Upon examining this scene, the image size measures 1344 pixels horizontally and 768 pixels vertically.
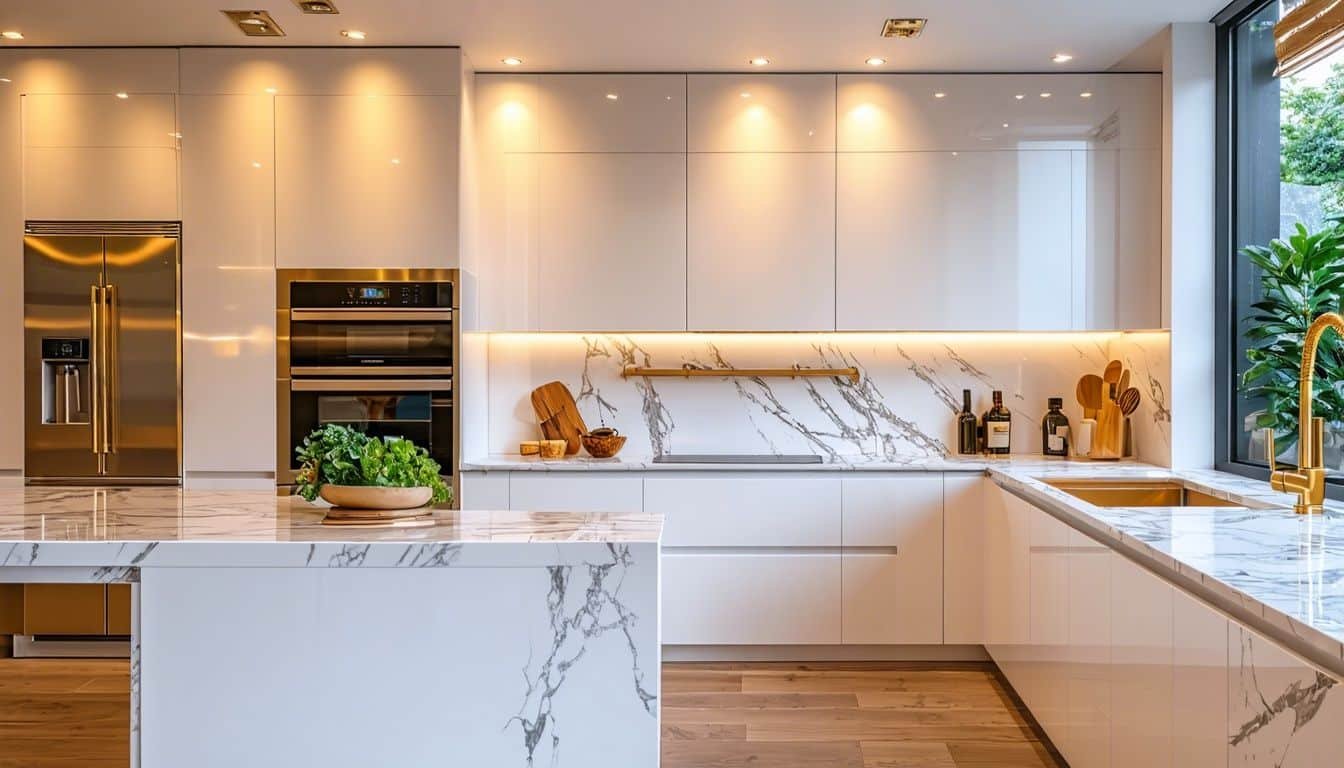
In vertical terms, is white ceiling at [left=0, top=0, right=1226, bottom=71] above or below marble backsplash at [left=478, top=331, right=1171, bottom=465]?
above

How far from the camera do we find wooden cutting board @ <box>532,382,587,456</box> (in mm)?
4211

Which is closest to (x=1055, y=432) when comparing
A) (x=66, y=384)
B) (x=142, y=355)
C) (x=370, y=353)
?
(x=370, y=353)

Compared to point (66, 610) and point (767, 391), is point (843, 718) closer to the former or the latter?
point (767, 391)

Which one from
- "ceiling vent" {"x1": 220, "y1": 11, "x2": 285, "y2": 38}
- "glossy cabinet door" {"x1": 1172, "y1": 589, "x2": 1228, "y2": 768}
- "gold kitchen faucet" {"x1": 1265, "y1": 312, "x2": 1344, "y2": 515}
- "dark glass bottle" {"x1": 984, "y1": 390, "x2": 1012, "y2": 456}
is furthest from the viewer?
"dark glass bottle" {"x1": 984, "y1": 390, "x2": 1012, "y2": 456}

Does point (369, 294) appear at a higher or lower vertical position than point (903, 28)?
lower

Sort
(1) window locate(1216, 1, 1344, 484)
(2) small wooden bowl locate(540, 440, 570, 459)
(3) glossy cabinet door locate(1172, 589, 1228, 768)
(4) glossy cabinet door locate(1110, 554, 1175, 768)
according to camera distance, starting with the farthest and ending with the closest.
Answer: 1. (2) small wooden bowl locate(540, 440, 570, 459)
2. (1) window locate(1216, 1, 1344, 484)
3. (4) glossy cabinet door locate(1110, 554, 1175, 768)
4. (3) glossy cabinet door locate(1172, 589, 1228, 768)

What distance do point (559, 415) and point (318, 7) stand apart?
184 centimetres

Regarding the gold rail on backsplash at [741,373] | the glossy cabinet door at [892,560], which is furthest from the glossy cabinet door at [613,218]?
the glossy cabinet door at [892,560]

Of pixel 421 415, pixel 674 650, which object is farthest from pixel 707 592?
pixel 421 415

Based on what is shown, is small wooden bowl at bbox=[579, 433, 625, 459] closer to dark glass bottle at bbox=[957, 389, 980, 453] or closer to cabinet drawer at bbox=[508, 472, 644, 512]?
cabinet drawer at bbox=[508, 472, 644, 512]

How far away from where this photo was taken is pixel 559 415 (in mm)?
4230

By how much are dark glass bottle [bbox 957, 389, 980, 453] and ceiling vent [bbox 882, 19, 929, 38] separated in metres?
1.52

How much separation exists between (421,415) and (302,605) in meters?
1.79

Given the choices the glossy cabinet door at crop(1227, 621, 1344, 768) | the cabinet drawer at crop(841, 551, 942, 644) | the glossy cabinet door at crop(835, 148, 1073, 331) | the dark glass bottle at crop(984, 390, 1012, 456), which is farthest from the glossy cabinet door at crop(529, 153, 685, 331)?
the glossy cabinet door at crop(1227, 621, 1344, 768)
